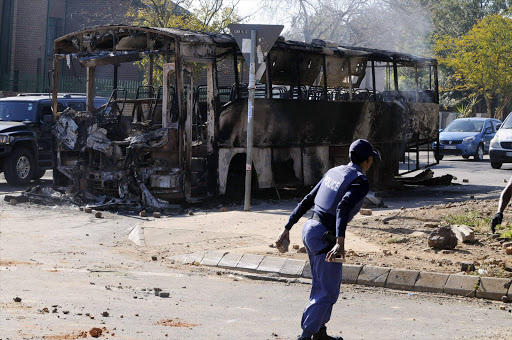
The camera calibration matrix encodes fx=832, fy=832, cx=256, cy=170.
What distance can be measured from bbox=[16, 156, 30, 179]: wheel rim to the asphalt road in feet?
28.2

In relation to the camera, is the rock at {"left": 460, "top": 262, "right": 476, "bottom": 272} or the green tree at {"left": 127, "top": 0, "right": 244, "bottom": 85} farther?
the green tree at {"left": 127, "top": 0, "right": 244, "bottom": 85}

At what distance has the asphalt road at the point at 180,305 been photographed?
6.34 m

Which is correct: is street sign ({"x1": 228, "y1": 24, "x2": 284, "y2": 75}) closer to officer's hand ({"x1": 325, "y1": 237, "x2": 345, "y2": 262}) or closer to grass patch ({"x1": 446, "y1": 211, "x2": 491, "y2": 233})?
grass patch ({"x1": 446, "y1": 211, "x2": 491, "y2": 233})

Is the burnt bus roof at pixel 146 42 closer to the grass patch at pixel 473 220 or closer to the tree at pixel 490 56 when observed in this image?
the grass patch at pixel 473 220

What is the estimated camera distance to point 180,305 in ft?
24.0

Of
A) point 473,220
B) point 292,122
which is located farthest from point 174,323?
point 292,122

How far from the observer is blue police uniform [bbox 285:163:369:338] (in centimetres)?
577

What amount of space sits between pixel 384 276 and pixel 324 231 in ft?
10.4

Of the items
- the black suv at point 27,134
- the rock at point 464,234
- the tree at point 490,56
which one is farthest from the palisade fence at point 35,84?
the rock at point 464,234

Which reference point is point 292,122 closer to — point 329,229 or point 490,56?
point 329,229

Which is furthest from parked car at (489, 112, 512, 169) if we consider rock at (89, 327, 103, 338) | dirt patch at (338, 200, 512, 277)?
rock at (89, 327, 103, 338)

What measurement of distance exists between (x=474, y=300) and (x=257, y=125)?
857cm

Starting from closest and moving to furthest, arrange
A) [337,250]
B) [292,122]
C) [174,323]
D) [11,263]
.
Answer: [337,250] < [174,323] < [11,263] < [292,122]

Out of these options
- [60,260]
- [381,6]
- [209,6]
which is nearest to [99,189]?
[60,260]
